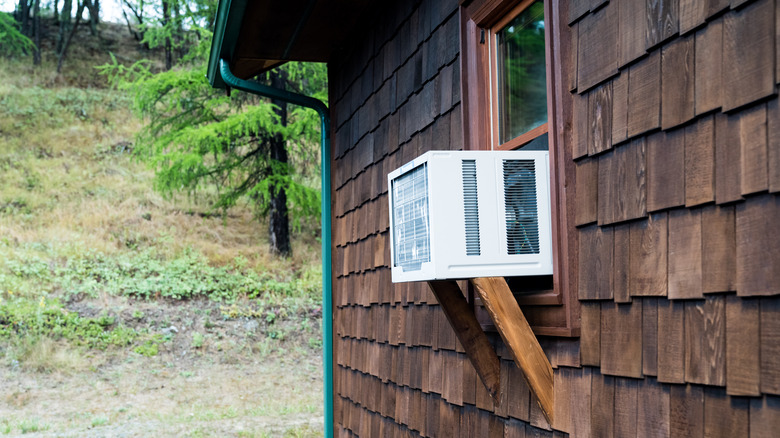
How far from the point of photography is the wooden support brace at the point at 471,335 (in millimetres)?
2604

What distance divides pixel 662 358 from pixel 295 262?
38.9ft

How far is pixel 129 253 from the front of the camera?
12883 mm

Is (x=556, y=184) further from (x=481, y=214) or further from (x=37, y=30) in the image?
(x=37, y=30)

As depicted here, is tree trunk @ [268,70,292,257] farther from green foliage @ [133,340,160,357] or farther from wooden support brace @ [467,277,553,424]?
wooden support brace @ [467,277,553,424]

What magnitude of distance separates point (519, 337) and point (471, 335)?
0.37 m

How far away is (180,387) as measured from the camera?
954cm

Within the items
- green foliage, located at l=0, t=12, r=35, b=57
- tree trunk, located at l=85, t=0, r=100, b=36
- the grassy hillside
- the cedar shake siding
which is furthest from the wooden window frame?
tree trunk, located at l=85, t=0, r=100, b=36

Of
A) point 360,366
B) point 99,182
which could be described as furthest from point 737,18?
point 99,182

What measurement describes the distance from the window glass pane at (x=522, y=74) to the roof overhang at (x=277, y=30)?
176 cm

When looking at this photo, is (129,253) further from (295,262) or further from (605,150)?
(605,150)

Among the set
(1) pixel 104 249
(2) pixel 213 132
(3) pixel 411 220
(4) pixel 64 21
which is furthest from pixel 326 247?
(4) pixel 64 21

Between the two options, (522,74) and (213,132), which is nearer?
(522,74)

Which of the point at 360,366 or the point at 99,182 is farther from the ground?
the point at 99,182

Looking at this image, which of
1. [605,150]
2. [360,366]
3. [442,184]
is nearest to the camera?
[605,150]
